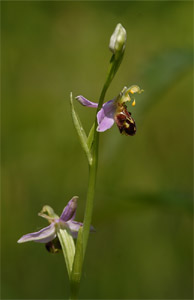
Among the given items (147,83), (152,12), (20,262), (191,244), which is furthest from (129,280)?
(152,12)

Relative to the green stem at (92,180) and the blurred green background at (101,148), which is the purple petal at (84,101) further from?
the blurred green background at (101,148)

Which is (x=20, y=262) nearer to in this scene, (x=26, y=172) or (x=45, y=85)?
(x=26, y=172)

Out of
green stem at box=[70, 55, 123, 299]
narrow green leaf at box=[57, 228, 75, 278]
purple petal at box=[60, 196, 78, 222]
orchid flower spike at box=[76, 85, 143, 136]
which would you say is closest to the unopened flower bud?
green stem at box=[70, 55, 123, 299]

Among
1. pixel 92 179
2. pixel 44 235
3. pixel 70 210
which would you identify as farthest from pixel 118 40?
pixel 44 235

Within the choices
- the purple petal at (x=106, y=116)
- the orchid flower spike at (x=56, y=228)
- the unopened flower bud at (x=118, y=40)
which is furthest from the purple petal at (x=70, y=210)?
the unopened flower bud at (x=118, y=40)

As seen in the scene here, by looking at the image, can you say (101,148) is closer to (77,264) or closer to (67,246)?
(67,246)
